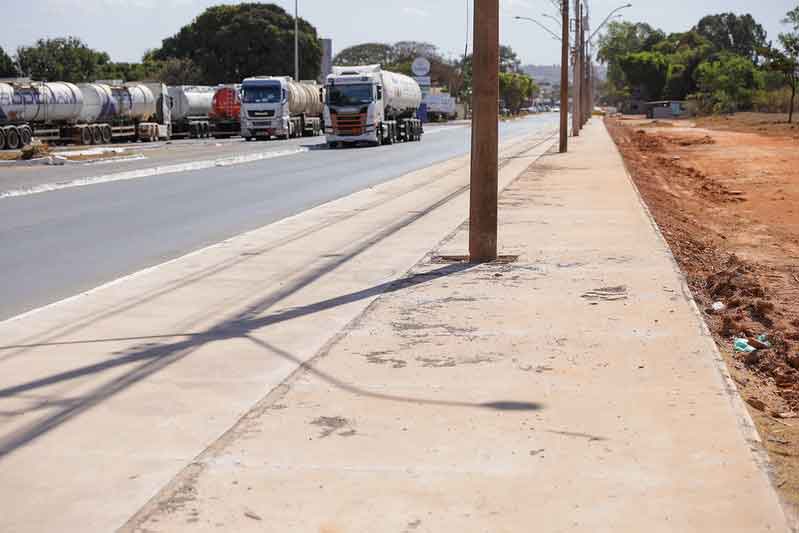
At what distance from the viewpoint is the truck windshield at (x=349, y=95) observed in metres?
48.1

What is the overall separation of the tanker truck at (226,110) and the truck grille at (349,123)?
54.9 feet

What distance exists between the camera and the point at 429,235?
15594 mm

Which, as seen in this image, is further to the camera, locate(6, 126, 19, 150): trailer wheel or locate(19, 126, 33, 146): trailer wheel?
locate(19, 126, 33, 146): trailer wheel

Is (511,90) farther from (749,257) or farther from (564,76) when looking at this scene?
(749,257)

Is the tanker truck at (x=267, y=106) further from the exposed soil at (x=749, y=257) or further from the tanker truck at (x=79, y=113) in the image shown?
the exposed soil at (x=749, y=257)

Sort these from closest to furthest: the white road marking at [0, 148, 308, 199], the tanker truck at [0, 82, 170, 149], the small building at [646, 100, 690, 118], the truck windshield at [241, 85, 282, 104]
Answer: the white road marking at [0, 148, 308, 199], the tanker truck at [0, 82, 170, 149], the truck windshield at [241, 85, 282, 104], the small building at [646, 100, 690, 118]

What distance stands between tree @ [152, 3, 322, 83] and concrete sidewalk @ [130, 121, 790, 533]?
95768 mm

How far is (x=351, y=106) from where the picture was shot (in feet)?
158

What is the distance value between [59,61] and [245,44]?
1708 centimetres

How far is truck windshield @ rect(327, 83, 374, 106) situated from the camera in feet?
158

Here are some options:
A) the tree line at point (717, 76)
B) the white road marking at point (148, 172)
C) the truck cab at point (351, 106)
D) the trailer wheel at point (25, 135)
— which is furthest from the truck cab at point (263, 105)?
the tree line at point (717, 76)

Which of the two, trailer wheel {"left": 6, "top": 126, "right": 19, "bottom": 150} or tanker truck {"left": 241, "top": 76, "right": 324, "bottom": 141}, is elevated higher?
tanker truck {"left": 241, "top": 76, "right": 324, "bottom": 141}

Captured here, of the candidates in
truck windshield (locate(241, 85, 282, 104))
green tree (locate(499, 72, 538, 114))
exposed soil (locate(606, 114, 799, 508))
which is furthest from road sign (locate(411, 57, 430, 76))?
exposed soil (locate(606, 114, 799, 508))

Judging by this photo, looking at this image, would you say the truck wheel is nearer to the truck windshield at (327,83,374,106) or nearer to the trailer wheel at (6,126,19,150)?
the trailer wheel at (6,126,19,150)
